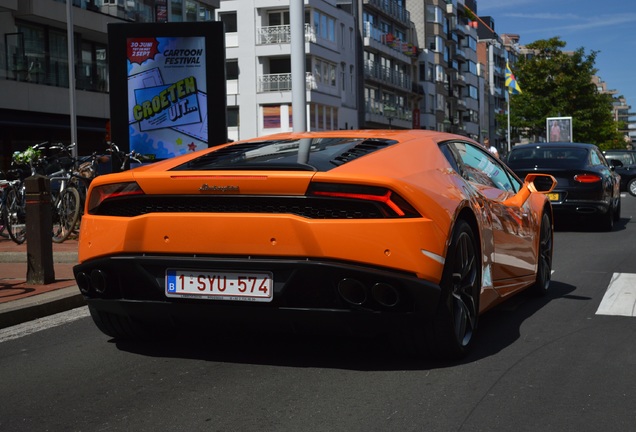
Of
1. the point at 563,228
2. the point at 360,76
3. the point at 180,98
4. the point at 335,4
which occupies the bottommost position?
the point at 563,228

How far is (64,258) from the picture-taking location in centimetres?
1076

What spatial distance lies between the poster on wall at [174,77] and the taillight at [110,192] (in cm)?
844

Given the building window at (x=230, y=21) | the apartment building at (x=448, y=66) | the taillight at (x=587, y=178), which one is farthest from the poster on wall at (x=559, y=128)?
the taillight at (x=587, y=178)

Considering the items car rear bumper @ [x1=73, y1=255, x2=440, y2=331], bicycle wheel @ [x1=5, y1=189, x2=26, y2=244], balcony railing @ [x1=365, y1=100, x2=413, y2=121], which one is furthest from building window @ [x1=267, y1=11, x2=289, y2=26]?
car rear bumper @ [x1=73, y1=255, x2=440, y2=331]

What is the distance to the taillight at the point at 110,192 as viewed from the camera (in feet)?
16.8

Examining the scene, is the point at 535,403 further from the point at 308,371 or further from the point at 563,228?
the point at 563,228

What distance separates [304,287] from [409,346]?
73cm

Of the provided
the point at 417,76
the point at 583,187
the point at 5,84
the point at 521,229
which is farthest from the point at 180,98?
the point at 417,76

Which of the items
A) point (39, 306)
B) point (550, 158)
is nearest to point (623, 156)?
point (550, 158)

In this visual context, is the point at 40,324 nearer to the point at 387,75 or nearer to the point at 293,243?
the point at 293,243

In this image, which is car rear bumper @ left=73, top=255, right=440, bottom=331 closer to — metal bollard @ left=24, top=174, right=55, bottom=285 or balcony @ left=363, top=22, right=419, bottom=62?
metal bollard @ left=24, top=174, right=55, bottom=285

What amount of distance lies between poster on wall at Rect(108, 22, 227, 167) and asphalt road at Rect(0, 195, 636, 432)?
745 cm

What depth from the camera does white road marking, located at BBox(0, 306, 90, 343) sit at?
6.52 meters

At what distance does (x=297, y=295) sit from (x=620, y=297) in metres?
3.87
